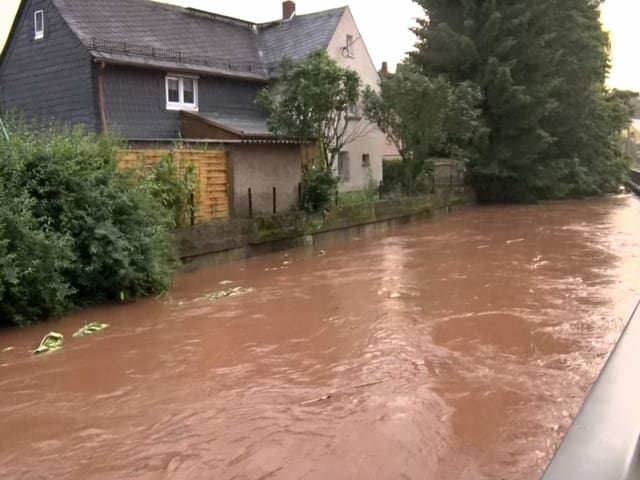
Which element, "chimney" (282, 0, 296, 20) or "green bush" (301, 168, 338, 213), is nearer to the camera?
"green bush" (301, 168, 338, 213)

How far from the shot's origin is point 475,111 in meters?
26.1

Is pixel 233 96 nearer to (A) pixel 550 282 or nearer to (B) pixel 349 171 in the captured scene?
(B) pixel 349 171

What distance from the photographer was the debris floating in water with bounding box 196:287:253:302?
10781mm

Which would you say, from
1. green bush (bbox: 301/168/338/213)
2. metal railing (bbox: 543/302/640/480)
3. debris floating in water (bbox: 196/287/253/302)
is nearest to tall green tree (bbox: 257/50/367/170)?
green bush (bbox: 301/168/338/213)

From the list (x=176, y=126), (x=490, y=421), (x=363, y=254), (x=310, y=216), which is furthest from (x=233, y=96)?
(x=490, y=421)

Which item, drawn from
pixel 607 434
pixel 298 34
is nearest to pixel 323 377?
pixel 607 434

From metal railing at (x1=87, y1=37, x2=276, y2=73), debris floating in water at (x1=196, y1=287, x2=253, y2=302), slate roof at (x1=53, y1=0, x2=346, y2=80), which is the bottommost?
debris floating in water at (x1=196, y1=287, x2=253, y2=302)

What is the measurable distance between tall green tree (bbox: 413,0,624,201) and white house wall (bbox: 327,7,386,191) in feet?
7.63

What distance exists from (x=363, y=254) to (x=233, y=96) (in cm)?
Answer: 1107

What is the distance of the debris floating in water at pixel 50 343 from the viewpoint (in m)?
7.88

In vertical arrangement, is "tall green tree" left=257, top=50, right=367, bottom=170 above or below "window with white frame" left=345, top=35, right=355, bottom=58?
below

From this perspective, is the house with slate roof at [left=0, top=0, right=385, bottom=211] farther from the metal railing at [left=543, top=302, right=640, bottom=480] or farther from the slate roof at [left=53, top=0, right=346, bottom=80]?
the metal railing at [left=543, top=302, right=640, bottom=480]

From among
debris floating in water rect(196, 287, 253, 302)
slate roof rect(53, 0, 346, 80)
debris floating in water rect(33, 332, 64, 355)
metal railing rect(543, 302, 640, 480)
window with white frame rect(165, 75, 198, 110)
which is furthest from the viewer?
window with white frame rect(165, 75, 198, 110)

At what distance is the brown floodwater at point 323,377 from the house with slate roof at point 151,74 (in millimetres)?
7130
